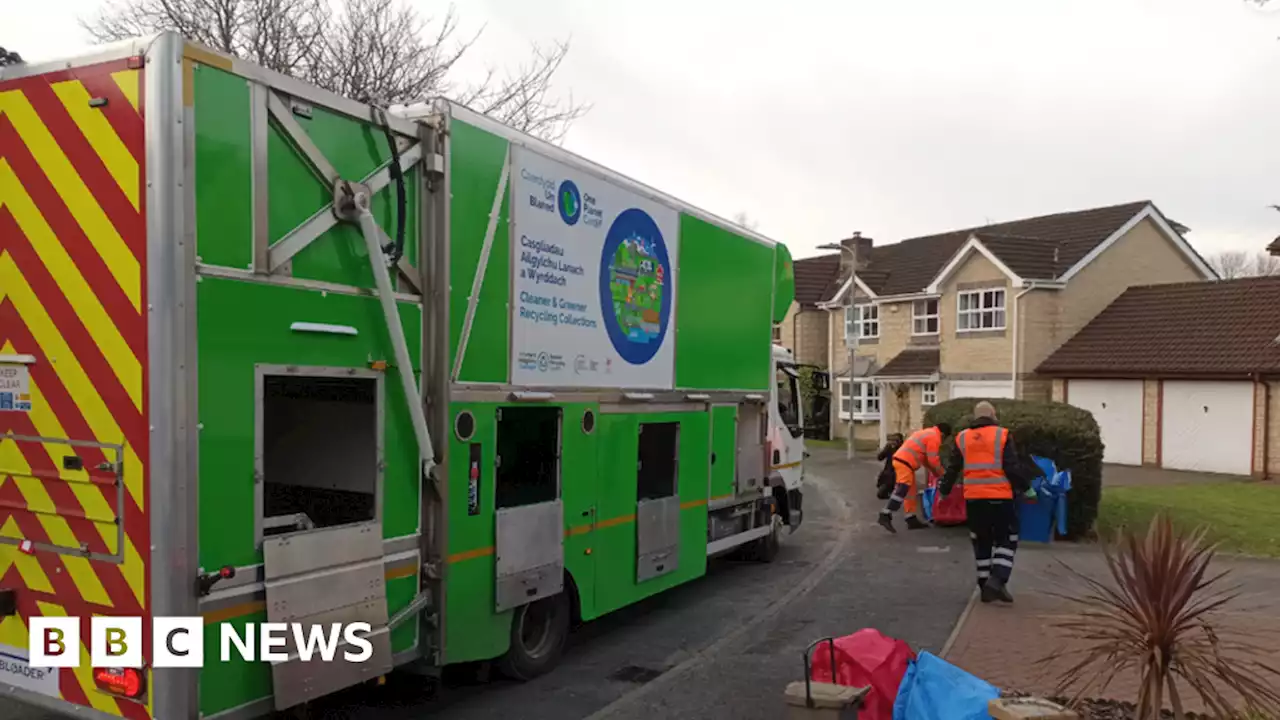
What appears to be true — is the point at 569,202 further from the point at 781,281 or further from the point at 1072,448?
the point at 1072,448

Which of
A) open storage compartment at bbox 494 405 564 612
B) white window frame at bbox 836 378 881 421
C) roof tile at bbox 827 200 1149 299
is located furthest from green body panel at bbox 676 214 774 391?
white window frame at bbox 836 378 881 421

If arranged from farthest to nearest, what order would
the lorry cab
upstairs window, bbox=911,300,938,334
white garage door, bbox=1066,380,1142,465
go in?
upstairs window, bbox=911,300,938,334, white garage door, bbox=1066,380,1142,465, the lorry cab

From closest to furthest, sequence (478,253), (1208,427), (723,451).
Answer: (478,253) → (723,451) → (1208,427)

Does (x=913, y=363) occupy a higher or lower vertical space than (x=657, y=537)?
higher

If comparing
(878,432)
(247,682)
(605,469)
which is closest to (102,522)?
(247,682)

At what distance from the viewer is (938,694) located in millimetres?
4527

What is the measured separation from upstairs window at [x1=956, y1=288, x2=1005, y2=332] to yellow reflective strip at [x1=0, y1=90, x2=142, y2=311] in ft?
91.4

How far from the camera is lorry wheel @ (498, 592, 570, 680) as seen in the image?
5.99 metres

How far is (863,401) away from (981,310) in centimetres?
668

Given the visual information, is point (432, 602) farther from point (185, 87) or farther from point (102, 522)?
point (185, 87)

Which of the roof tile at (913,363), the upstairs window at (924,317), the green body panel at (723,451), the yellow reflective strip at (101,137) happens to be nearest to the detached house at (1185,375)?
the roof tile at (913,363)

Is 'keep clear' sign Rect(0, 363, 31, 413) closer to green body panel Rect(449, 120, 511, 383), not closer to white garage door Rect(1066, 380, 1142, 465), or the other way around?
green body panel Rect(449, 120, 511, 383)

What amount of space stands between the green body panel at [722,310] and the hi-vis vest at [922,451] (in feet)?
9.26

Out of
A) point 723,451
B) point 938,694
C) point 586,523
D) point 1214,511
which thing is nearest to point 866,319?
point 1214,511
